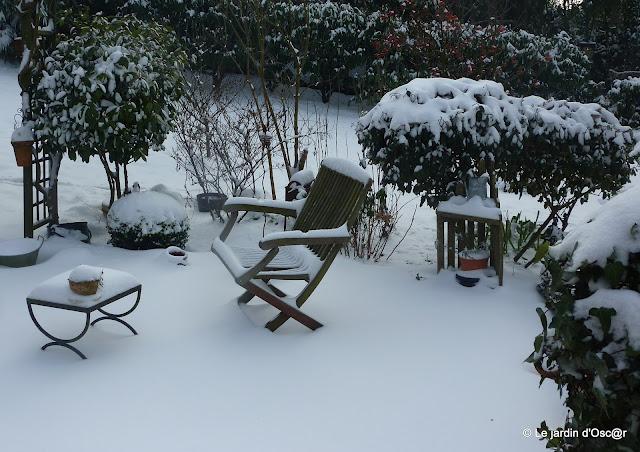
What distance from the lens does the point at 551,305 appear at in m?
2.03

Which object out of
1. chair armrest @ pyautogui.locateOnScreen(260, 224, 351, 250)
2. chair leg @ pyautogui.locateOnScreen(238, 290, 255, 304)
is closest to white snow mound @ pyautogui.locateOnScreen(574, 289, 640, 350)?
chair armrest @ pyautogui.locateOnScreen(260, 224, 351, 250)

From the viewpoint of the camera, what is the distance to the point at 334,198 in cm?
477

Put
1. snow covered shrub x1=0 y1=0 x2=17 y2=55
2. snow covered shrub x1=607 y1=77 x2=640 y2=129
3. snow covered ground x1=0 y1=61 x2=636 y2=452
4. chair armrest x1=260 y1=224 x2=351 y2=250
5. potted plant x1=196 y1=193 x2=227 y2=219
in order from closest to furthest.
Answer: snow covered ground x1=0 y1=61 x2=636 y2=452 → chair armrest x1=260 y1=224 x2=351 y2=250 → potted plant x1=196 y1=193 x2=227 y2=219 → snow covered shrub x1=607 y1=77 x2=640 y2=129 → snow covered shrub x1=0 y1=0 x2=17 y2=55

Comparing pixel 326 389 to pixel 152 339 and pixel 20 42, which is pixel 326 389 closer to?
pixel 152 339

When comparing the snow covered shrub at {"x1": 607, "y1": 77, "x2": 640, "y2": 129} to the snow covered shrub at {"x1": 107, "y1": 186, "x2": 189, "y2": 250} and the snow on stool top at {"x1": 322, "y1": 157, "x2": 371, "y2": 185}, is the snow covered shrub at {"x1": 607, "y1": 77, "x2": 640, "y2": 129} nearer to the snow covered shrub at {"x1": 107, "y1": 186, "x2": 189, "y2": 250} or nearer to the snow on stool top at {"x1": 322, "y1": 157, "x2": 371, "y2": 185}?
the snow on stool top at {"x1": 322, "y1": 157, "x2": 371, "y2": 185}

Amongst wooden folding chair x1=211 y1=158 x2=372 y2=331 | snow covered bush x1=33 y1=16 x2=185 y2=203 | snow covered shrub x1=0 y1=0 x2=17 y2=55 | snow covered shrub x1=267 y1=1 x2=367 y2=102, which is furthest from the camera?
snow covered shrub x1=0 y1=0 x2=17 y2=55

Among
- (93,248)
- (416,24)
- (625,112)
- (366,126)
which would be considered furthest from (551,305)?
(625,112)

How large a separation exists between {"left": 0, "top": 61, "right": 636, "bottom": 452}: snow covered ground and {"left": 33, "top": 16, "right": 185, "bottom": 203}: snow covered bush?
0.95 metres

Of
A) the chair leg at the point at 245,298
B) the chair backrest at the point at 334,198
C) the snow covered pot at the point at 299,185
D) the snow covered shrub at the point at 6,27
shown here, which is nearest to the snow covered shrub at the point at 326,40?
the snow covered shrub at the point at 6,27

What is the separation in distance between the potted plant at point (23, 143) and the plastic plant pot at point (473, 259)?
3.67m

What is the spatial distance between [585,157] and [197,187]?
5.37 metres

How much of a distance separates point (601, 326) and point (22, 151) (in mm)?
5238

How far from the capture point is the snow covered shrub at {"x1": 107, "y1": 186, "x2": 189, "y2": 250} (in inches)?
230

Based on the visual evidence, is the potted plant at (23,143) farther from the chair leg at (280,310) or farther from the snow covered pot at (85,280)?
the chair leg at (280,310)
